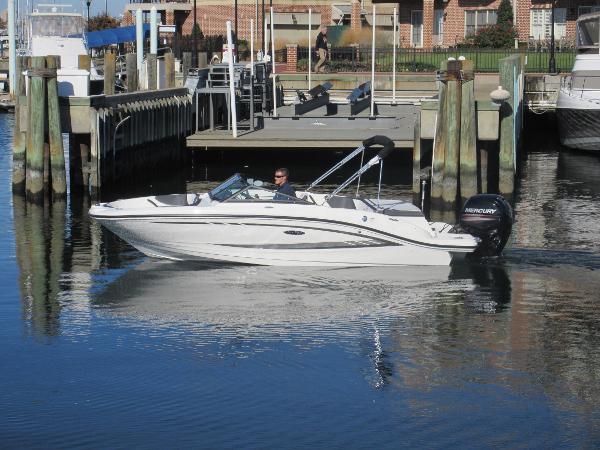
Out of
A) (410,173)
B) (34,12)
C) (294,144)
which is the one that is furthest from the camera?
(34,12)

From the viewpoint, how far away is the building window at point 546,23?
61.1m

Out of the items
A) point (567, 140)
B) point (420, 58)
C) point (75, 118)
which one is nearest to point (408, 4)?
point (420, 58)

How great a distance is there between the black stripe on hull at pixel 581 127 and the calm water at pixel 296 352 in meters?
14.7

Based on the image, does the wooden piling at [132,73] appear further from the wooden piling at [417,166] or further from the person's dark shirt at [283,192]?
the person's dark shirt at [283,192]

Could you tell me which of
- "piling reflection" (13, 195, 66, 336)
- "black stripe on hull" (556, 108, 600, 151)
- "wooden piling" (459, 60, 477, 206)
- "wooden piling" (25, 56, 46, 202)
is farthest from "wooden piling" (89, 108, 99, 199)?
"black stripe on hull" (556, 108, 600, 151)

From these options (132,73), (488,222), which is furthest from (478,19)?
(488,222)

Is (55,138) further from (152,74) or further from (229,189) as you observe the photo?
(152,74)

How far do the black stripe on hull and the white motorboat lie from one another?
18021 mm

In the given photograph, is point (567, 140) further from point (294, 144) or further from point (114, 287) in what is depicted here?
point (114, 287)

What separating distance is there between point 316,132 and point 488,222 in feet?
42.0

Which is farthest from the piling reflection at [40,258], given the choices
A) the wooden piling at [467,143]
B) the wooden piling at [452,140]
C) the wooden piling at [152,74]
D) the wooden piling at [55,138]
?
the wooden piling at [152,74]

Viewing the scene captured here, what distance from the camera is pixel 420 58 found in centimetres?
5412

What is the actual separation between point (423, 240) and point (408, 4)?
48526 mm

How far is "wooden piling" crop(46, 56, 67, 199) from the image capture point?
2436 cm
